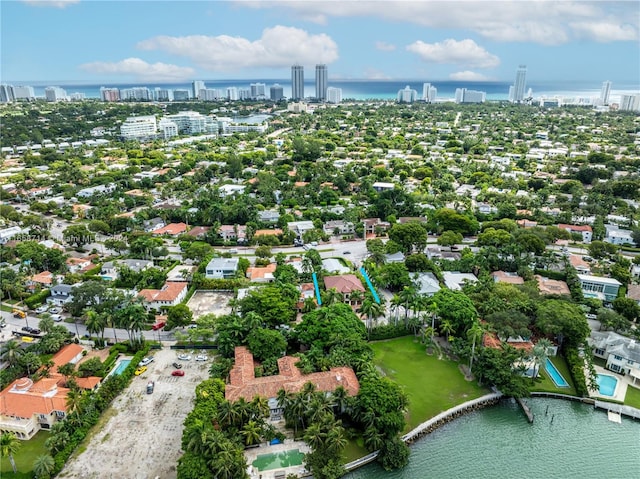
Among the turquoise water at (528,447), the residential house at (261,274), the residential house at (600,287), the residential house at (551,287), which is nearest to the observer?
the turquoise water at (528,447)

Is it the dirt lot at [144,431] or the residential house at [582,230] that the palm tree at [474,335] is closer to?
the dirt lot at [144,431]

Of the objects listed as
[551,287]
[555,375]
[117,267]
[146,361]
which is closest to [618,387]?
[555,375]

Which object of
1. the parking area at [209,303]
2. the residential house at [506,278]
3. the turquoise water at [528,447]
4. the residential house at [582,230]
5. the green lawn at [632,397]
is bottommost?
the turquoise water at [528,447]

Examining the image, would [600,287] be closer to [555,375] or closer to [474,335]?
[555,375]

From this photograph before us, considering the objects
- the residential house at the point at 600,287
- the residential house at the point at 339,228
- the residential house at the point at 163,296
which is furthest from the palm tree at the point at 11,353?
the residential house at the point at 600,287

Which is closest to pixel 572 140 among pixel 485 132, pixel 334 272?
pixel 485 132

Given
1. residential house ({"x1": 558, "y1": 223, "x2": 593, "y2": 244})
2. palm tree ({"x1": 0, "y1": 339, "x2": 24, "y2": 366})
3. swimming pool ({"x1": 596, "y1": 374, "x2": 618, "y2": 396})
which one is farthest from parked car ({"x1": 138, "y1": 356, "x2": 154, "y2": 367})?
residential house ({"x1": 558, "y1": 223, "x2": 593, "y2": 244})

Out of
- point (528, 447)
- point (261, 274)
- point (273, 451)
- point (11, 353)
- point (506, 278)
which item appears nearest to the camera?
point (273, 451)
